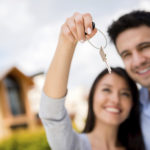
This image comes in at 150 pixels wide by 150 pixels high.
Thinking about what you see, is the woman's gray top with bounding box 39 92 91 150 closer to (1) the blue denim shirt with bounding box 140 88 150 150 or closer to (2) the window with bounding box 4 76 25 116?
(1) the blue denim shirt with bounding box 140 88 150 150

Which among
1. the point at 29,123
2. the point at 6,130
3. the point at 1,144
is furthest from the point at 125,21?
the point at 29,123

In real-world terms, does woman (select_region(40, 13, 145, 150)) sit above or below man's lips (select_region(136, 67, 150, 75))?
below

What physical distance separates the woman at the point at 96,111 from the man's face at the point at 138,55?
92 mm

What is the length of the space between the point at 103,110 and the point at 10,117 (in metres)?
9.85

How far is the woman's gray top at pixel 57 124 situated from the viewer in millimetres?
1712

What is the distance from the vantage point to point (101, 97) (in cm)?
230

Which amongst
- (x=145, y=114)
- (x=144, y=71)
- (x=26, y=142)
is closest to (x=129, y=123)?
(x=145, y=114)

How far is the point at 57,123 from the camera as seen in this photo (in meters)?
1.79

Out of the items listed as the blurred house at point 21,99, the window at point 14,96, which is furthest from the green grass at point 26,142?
the window at point 14,96

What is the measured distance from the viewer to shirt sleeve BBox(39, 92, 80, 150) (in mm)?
1711

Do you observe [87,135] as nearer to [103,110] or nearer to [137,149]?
[103,110]

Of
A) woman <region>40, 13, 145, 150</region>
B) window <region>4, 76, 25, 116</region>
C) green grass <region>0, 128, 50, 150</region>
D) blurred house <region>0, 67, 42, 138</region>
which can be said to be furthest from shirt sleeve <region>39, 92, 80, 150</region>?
window <region>4, 76, 25, 116</region>

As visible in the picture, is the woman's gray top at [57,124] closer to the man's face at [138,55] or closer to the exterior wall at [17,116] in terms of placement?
the man's face at [138,55]

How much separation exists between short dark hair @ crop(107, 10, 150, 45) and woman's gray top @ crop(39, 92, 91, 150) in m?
1.08
